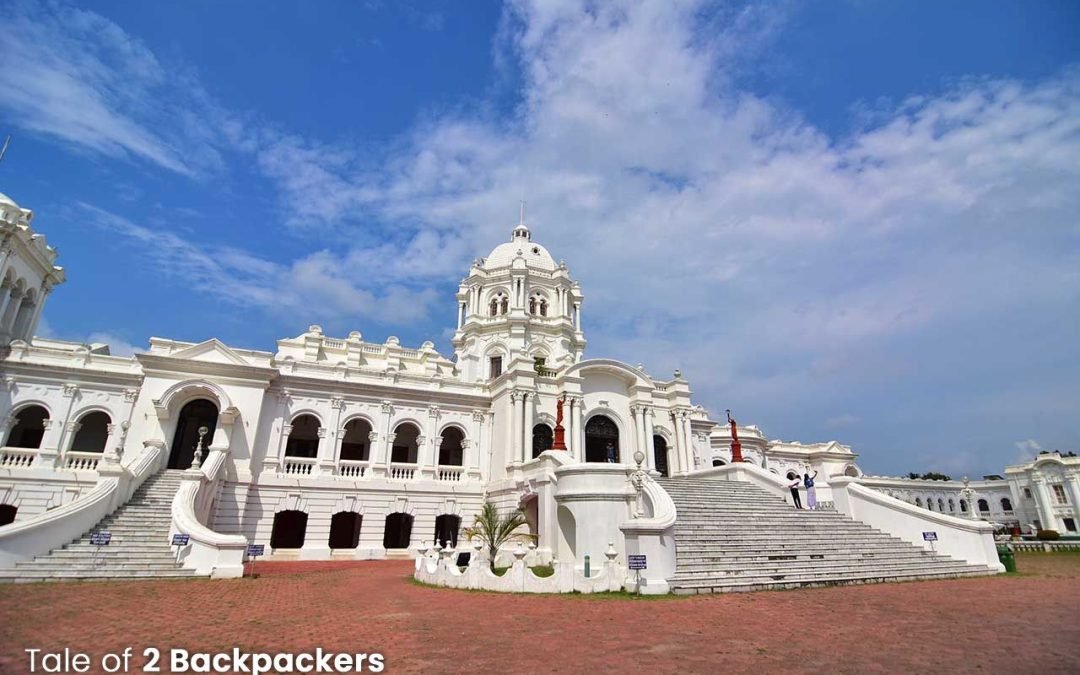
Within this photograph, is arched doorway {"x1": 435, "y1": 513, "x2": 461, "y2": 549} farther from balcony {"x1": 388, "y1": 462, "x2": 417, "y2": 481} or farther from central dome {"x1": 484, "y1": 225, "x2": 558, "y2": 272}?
central dome {"x1": 484, "y1": 225, "x2": 558, "y2": 272}

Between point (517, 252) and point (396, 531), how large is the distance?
73.9ft

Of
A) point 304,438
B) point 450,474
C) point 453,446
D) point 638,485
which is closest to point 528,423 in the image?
point 450,474

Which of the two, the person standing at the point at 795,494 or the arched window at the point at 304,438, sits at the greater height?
the arched window at the point at 304,438

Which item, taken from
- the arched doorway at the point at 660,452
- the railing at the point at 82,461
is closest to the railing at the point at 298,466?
the railing at the point at 82,461

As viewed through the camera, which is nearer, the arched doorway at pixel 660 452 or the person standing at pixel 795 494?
the person standing at pixel 795 494

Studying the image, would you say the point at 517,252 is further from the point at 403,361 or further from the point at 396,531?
the point at 396,531

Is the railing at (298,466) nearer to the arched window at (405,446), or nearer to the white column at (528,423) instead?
the arched window at (405,446)

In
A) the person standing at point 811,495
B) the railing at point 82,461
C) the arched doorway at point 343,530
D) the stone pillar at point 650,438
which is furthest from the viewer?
the stone pillar at point 650,438

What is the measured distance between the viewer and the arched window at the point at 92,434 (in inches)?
1038

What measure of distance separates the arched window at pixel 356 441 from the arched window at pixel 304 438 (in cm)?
162

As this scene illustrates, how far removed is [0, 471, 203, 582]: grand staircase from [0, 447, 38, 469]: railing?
837 centimetres

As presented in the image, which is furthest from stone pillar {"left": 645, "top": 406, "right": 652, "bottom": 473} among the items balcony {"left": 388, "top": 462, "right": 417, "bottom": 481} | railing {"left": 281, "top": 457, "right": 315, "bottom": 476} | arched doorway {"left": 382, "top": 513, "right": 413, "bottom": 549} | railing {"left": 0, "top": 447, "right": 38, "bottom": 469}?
railing {"left": 0, "top": 447, "right": 38, "bottom": 469}

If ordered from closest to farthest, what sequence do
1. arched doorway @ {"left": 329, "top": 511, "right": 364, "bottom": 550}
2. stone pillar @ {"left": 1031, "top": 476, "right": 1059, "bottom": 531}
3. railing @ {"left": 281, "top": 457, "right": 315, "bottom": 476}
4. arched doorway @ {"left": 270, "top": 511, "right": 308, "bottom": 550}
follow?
1. railing @ {"left": 281, "top": 457, "right": 315, "bottom": 476}
2. arched doorway @ {"left": 270, "top": 511, "right": 308, "bottom": 550}
3. arched doorway @ {"left": 329, "top": 511, "right": 364, "bottom": 550}
4. stone pillar @ {"left": 1031, "top": 476, "right": 1059, "bottom": 531}

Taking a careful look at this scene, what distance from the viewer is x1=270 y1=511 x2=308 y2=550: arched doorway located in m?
26.3
